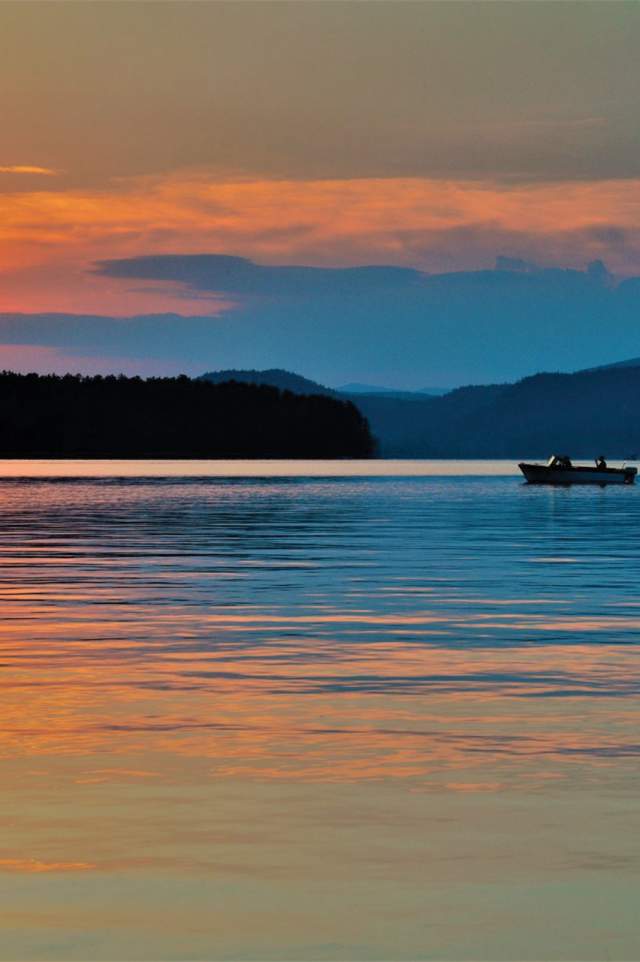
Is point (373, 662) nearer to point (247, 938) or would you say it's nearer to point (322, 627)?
point (322, 627)

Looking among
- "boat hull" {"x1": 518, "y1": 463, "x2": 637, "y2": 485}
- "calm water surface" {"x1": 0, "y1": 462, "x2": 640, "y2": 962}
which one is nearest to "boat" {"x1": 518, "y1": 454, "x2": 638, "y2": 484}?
"boat hull" {"x1": 518, "y1": 463, "x2": 637, "y2": 485}

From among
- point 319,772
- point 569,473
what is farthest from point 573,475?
point 319,772

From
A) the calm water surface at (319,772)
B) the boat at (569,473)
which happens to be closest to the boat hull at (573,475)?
the boat at (569,473)

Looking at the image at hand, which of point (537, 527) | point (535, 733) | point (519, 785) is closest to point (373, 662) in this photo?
point (535, 733)

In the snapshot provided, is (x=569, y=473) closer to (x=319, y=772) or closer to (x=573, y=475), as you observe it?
(x=573, y=475)

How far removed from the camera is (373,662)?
93.4ft

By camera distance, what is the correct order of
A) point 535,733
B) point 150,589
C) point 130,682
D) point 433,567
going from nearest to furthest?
point 535,733 < point 130,682 < point 150,589 < point 433,567

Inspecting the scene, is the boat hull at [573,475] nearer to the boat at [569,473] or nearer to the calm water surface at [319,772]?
the boat at [569,473]

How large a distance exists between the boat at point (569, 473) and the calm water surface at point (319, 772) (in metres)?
139

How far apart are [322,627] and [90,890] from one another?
20.6 m

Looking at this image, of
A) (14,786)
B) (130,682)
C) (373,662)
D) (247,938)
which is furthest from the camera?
(373,662)

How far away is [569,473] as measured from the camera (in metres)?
186

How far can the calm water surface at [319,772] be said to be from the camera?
12898mm

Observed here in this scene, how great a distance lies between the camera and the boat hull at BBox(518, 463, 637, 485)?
7219 inches
